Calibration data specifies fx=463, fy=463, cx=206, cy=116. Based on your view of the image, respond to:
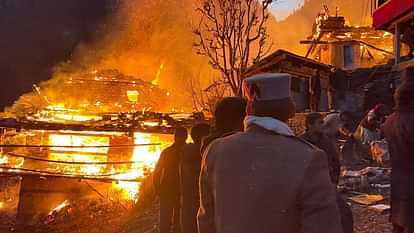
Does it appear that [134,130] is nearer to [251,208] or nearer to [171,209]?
[171,209]

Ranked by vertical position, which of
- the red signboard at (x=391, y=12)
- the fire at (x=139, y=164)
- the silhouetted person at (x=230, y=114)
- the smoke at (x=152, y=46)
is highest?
the smoke at (x=152, y=46)

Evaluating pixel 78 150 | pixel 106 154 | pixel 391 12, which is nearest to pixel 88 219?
pixel 106 154

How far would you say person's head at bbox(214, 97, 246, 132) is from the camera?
3363 mm

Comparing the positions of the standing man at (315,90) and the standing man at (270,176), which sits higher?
the standing man at (315,90)

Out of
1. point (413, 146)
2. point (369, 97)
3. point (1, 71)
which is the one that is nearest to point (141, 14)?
point (1, 71)

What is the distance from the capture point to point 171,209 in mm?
5676

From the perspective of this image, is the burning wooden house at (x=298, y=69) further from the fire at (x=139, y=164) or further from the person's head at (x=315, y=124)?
the person's head at (x=315, y=124)

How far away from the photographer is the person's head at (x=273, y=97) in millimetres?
2104

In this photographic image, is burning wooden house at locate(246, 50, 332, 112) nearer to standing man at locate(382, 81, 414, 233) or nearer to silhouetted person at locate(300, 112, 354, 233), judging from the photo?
silhouetted person at locate(300, 112, 354, 233)

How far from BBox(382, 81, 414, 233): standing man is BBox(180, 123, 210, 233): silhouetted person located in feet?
6.31

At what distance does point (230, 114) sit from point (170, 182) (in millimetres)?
2364

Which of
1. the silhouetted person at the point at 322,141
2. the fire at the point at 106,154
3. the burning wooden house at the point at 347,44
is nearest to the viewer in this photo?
the silhouetted person at the point at 322,141

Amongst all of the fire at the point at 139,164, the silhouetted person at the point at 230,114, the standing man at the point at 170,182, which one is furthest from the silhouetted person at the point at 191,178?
the fire at the point at 139,164

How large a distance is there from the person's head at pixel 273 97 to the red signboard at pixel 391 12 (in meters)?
12.2
